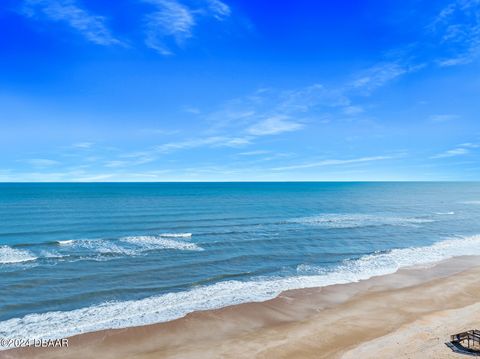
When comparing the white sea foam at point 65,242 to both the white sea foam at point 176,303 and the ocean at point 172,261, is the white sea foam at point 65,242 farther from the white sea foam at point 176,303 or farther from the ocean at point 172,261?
the white sea foam at point 176,303

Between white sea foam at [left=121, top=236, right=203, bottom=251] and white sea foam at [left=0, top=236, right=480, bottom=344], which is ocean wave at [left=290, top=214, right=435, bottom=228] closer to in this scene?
white sea foam at [left=0, top=236, right=480, bottom=344]

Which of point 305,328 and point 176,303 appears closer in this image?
point 305,328

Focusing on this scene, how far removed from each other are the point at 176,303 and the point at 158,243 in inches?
622

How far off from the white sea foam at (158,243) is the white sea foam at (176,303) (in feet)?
34.6

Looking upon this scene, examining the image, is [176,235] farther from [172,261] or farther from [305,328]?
[305,328]

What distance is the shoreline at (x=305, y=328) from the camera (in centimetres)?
1498

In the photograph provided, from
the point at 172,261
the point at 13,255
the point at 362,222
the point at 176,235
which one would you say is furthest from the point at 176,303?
the point at 362,222

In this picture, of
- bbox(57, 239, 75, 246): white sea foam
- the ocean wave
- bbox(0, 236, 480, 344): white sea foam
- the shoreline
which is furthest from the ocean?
the shoreline

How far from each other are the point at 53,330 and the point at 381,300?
1838 cm

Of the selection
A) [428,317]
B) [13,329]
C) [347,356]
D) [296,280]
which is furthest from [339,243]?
[13,329]

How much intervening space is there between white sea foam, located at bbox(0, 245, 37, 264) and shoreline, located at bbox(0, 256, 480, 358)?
15707 mm

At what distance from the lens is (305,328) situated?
17.5 m

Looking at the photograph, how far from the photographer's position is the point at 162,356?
48.2 feet

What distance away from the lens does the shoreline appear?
15.0m
